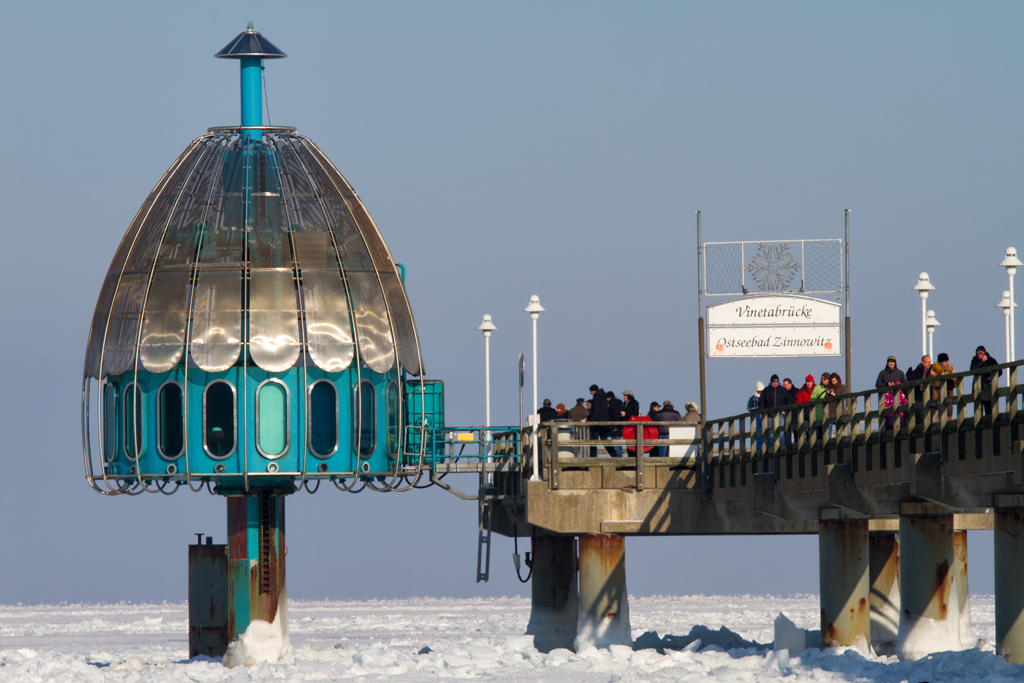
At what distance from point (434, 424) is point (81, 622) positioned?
43228 millimetres

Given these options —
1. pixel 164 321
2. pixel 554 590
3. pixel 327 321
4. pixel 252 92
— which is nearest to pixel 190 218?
pixel 164 321

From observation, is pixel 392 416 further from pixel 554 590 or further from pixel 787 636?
pixel 787 636

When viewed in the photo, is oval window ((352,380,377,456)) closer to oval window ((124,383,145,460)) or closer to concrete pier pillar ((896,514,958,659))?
oval window ((124,383,145,460))

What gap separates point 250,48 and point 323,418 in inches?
340

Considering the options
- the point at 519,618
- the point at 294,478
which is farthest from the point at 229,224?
the point at 519,618

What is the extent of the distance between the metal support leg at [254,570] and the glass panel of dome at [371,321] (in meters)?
3.94

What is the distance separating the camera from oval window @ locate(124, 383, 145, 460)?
123 feet

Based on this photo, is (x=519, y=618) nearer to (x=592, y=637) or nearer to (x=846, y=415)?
(x=592, y=637)

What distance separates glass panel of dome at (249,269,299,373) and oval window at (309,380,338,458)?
94cm

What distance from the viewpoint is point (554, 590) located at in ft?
133

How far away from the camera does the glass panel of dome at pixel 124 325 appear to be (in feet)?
124

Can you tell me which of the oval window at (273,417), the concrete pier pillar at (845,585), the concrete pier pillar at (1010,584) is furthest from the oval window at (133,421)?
the concrete pier pillar at (1010,584)

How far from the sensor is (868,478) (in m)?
28.6

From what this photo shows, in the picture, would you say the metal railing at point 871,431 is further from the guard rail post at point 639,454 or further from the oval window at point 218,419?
the oval window at point 218,419
